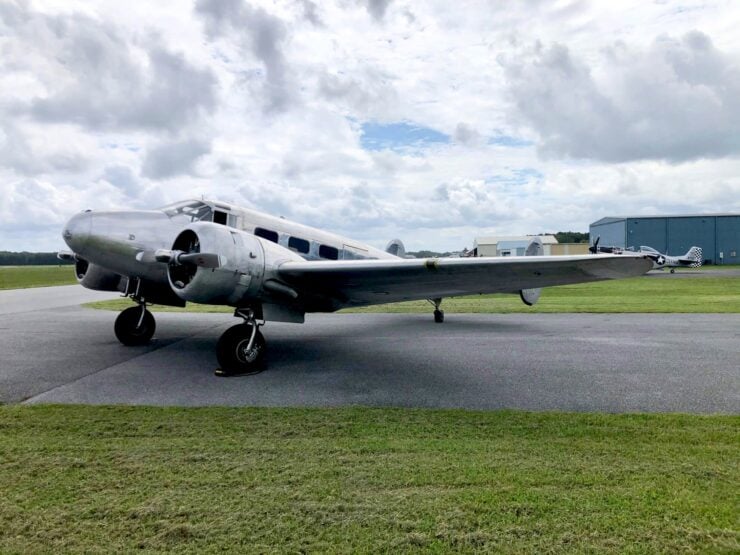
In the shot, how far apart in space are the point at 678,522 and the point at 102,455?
4.56 m

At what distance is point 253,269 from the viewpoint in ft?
24.6

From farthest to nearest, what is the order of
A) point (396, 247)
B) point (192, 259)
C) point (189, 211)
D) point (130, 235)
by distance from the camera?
point (396, 247), point (189, 211), point (130, 235), point (192, 259)

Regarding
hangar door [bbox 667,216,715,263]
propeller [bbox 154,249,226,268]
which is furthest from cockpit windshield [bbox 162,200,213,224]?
hangar door [bbox 667,216,715,263]

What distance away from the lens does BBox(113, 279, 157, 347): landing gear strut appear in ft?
34.3

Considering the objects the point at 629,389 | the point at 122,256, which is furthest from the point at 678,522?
the point at 122,256

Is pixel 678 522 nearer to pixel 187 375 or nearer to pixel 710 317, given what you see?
pixel 187 375

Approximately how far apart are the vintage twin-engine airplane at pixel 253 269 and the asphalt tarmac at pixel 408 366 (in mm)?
1110

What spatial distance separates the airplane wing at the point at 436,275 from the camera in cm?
605

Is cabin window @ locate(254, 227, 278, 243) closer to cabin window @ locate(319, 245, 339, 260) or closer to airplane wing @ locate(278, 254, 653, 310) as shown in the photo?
cabin window @ locate(319, 245, 339, 260)

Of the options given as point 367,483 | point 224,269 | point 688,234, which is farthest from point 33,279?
point 688,234

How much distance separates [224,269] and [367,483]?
4386 millimetres

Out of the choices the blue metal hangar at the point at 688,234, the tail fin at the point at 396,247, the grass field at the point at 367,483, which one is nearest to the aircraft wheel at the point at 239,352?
the grass field at the point at 367,483

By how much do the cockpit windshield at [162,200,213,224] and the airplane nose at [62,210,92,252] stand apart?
57.4 inches

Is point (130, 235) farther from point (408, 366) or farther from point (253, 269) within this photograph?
point (408, 366)
